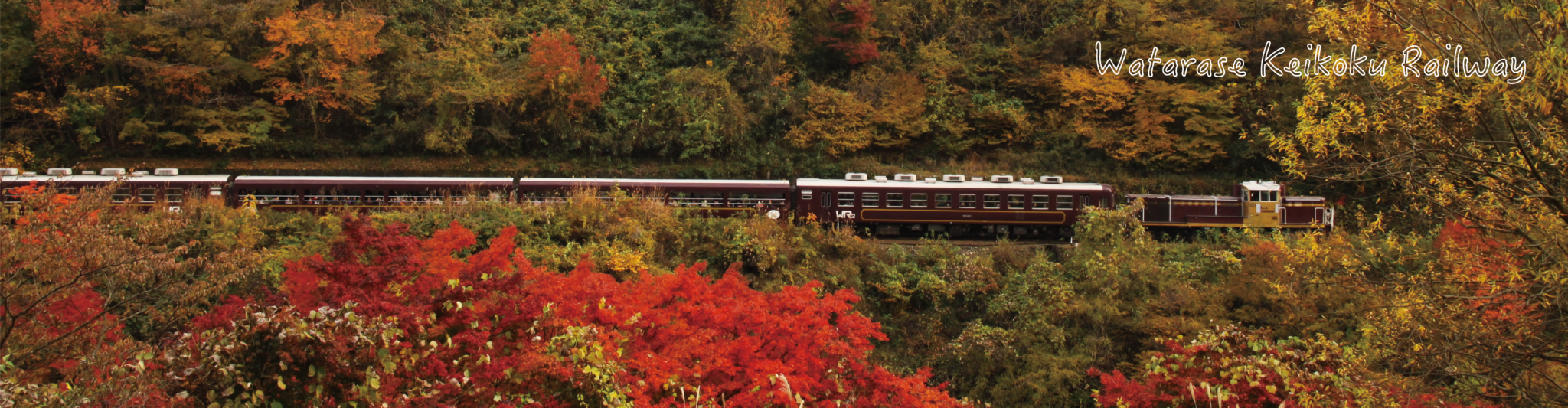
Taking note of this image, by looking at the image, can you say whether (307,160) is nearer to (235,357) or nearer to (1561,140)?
(235,357)

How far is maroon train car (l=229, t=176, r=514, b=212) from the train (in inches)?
→ 0.8

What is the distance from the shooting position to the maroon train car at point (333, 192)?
24.6 m

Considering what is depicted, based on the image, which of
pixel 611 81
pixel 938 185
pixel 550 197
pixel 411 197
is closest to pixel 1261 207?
pixel 938 185

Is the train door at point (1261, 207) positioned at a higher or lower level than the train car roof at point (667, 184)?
lower

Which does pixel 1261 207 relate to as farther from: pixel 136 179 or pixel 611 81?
pixel 136 179

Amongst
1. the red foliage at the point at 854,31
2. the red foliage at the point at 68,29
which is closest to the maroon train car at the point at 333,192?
the red foliage at the point at 68,29

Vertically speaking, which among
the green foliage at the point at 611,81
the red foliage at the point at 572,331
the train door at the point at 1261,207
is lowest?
the red foliage at the point at 572,331

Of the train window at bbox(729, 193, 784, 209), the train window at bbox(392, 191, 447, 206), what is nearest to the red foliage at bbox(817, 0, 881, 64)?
the train window at bbox(729, 193, 784, 209)

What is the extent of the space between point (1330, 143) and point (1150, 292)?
452 inches

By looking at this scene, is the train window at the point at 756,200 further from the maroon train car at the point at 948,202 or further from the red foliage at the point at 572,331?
the red foliage at the point at 572,331

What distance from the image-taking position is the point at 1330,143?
376 inches

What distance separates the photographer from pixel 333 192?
24.7 metres

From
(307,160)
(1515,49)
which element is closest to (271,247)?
(307,160)

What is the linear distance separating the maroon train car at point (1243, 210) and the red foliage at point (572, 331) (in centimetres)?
1440
